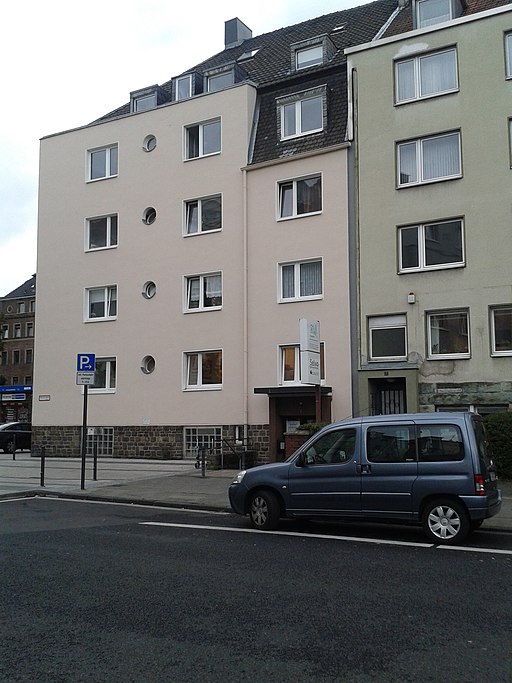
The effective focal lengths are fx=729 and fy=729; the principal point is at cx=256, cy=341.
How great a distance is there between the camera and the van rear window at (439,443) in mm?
9742

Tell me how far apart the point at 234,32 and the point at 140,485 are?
84.0 feet

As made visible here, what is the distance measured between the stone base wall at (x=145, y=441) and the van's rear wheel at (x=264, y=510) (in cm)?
1239

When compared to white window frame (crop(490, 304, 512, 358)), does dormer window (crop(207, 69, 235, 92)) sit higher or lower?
higher

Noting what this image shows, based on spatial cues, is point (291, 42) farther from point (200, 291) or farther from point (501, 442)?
point (501, 442)

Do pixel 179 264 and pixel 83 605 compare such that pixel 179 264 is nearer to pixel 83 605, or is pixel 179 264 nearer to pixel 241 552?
pixel 241 552

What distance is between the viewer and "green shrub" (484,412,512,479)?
16719 mm

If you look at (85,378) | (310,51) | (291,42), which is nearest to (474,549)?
(85,378)

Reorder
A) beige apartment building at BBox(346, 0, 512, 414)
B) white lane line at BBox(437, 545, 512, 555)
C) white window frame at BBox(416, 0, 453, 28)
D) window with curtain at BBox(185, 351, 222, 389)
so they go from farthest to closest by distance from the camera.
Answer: window with curtain at BBox(185, 351, 222, 389) < white window frame at BBox(416, 0, 453, 28) < beige apartment building at BBox(346, 0, 512, 414) < white lane line at BBox(437, 545, 512, 555)

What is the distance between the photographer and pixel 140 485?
17.4 m

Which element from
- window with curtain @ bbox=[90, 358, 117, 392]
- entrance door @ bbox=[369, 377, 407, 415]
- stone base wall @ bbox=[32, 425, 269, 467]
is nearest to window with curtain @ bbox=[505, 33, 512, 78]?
entrance door @ bbox=[369, 377, 407, 415]

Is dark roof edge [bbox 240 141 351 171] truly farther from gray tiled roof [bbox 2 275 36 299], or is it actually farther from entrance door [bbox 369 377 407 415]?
gray tiled roof [bbox 2 275 36 299]

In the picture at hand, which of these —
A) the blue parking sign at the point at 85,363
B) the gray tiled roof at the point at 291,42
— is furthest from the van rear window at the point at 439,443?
the gray tiled roof at the point at 291,42

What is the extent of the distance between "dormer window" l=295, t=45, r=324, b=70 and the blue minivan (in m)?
19.1

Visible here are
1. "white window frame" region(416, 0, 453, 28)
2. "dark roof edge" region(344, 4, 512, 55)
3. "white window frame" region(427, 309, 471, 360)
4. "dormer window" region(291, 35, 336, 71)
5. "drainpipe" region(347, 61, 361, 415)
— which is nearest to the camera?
"white window frame" region(427, 309, 471, 360)
